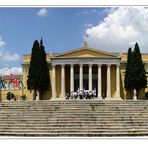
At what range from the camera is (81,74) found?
167 ft

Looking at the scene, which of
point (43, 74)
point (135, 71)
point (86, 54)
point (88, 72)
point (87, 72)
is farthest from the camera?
point (87, 72)

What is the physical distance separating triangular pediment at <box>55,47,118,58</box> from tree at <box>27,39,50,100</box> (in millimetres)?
1785

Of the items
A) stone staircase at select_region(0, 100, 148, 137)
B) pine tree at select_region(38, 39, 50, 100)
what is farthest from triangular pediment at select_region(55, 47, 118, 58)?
stone staircase at select_region(0, 100, 148, 137)

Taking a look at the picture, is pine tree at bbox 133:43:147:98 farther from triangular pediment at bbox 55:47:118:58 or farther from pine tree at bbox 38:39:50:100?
pine tree at bbox 38:39:50:100

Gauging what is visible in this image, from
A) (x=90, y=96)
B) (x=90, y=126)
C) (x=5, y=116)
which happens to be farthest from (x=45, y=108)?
(x=90, y=96)

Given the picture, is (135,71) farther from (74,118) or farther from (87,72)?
(74,118)

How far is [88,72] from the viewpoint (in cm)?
5262

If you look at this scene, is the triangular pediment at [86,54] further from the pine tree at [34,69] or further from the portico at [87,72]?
the pine tree at [34,69]

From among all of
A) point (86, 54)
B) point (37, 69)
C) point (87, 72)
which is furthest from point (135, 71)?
point (37, 69)

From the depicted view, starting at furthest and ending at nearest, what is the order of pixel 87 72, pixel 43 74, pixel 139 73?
pixel 87 72 → pixel 43 74 → pixel 139 73

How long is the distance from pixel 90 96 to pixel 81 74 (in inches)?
499

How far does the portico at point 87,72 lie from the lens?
51.2m

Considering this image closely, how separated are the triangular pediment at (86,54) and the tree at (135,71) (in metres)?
1.90

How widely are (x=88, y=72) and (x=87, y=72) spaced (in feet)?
1.27
